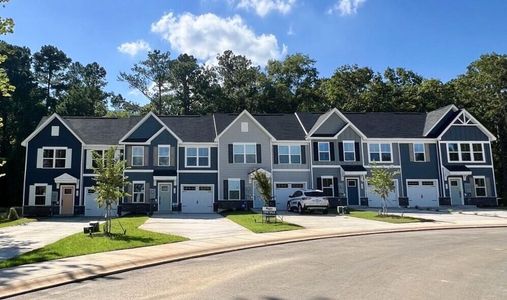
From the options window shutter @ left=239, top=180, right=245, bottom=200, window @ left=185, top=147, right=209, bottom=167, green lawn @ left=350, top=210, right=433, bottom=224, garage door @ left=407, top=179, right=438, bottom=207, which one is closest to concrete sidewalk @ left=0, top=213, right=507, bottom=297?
green lawn @ left=350, top=210, right=433, bottom=224

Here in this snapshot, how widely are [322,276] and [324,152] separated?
28.6 metres

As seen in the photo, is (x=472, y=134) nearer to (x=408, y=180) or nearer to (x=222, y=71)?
(x=408, y=180)

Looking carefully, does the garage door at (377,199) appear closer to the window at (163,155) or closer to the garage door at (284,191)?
the garage door at (284,191)

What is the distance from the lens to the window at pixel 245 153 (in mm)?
37969

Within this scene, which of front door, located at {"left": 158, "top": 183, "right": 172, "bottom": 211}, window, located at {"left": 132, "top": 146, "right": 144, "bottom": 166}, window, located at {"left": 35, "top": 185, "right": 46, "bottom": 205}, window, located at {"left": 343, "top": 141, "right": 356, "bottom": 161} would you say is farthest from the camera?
window, located at {"left": 343, "top": 141, "right": 356, "bottom": 161}

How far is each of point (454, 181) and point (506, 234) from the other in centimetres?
2068

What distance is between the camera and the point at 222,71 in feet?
230

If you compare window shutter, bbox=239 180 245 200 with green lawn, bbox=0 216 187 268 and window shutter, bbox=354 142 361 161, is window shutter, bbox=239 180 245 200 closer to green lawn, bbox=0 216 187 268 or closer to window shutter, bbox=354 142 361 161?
window shutter, bbox=354 142 361 161

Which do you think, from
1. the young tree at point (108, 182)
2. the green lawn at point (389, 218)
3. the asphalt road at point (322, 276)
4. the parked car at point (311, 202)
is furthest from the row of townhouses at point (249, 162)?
the asphalt road at point (322, 276)

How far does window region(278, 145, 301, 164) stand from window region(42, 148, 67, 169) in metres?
18.6

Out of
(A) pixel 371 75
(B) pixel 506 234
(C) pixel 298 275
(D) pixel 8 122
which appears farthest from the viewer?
(A) pixel 371 75

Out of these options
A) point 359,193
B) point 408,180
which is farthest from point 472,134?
point 359,193

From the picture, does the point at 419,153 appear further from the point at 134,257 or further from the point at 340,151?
the point at 134,257

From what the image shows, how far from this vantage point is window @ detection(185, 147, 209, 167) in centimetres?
3784
